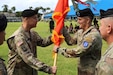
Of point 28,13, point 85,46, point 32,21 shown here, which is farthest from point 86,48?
point 28,13

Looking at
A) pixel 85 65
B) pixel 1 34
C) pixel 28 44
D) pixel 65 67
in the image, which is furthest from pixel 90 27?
pixel 65 67

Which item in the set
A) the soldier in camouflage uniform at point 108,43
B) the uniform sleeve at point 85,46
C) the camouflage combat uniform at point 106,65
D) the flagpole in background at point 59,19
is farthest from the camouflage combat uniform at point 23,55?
the camouflage combat uniform at point 106,65

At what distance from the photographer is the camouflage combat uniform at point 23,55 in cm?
478

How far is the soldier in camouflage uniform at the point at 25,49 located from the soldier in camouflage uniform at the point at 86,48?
60cm

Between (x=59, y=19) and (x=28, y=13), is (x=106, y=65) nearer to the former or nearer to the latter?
(x=28, y=13)

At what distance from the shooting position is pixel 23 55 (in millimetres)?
4820

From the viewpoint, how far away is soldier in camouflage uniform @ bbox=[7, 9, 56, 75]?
15.8 feet

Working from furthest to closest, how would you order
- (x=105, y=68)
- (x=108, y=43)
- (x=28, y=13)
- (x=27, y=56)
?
(x=28, y=13), (x=27, y=56), (x=108, y=43), (x=105, y=68)

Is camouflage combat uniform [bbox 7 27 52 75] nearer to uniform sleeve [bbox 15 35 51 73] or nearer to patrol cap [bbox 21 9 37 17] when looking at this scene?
uniform sleeve [bbox 15 35 51 73]

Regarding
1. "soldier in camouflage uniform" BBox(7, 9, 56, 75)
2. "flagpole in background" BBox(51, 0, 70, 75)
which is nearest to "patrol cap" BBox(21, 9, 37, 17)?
"soldier in camouflage uniform" BBox(7, 9, 56, 75)

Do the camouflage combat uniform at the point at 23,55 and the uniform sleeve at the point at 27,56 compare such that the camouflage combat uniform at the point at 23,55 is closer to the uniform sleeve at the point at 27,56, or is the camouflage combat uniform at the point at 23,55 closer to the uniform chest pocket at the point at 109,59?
the uniform sleeve at the point at 27,56

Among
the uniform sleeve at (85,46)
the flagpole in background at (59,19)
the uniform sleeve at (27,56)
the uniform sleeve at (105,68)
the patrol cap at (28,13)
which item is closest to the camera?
the uniform sleeve at (105,68)

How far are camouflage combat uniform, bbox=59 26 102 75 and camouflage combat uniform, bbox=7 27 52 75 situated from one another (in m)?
0.63

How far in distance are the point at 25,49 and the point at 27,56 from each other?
114 millimetres
